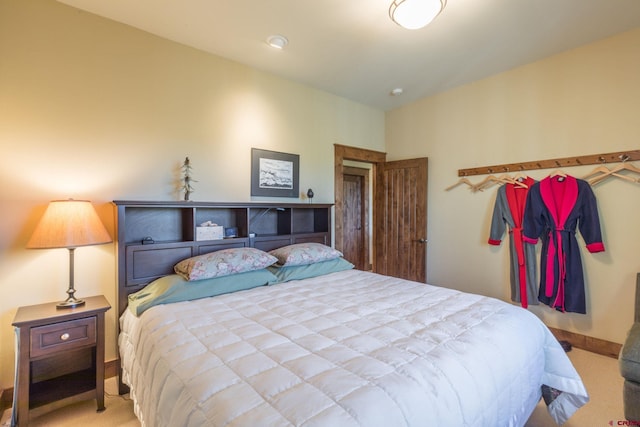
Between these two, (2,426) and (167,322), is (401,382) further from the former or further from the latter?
(2,426)

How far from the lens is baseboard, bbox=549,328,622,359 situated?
2688 millimetres

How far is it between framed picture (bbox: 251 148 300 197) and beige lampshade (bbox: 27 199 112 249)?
148 cm

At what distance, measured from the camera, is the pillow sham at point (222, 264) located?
7.20ft

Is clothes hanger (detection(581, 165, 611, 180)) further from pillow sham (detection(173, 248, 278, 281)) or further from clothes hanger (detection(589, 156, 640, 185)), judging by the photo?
pillow sham (detection(173, 248, 278, 281))

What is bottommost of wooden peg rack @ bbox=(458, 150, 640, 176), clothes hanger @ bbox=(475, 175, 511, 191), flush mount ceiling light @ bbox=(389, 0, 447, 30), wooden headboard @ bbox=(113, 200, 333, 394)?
wooden headboard @ bbox=(113, 200, 333, 394)

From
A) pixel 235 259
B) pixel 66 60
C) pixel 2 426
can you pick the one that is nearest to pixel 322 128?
pixel 235 259

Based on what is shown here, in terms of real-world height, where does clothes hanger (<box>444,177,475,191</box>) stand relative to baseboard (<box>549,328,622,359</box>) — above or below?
above

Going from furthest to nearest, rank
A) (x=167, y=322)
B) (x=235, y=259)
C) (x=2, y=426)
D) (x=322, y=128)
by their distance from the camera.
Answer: (x=322, y=128), (x=235, y=259), (x=2, y=426), (x=167, y=322)

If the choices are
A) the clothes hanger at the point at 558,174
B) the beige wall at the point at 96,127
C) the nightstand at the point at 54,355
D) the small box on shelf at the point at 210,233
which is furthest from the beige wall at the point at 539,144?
the nightstand at the point at 54,355

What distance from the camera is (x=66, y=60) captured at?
2232 millimetres

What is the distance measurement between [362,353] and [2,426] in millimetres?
2295

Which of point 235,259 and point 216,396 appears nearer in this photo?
point 216,396

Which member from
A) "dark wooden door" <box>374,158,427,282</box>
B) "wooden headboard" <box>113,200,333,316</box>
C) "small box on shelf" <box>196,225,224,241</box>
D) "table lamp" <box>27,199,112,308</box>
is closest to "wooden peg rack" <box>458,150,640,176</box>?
"dark wooden door" <box>374,158,427,282</box>

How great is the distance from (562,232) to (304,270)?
8.16 ft
